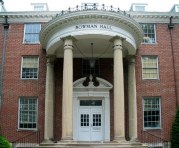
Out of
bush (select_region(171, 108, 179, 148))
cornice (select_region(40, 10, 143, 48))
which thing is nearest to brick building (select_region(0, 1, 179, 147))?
cornice (select_region(40, 10, 143, 48))

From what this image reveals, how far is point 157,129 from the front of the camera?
23.6 meters

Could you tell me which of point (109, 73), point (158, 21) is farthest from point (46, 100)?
point (158, 21)

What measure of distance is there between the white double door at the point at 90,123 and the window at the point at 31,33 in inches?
244

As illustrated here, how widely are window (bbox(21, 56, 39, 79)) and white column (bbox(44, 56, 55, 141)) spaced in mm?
1952

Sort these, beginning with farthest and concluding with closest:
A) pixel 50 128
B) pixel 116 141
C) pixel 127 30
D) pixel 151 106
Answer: pixel 151 106 → pixel 50 128 → pixel 127 30 → pixel 116 141

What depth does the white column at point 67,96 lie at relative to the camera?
725 inches

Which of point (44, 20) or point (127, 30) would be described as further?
point (44, 20)

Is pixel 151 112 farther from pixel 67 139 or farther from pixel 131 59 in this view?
pixel 67 139

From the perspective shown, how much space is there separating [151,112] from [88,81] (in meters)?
4.91

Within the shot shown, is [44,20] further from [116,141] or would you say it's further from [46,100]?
[116,141]

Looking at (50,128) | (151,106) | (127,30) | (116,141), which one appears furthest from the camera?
(151,106)

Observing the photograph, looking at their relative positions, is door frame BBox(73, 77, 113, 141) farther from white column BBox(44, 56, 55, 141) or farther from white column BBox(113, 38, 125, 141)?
white column BBox(113, 38, 125, 141)

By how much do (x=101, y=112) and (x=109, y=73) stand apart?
2840mm

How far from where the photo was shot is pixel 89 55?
24.1m
